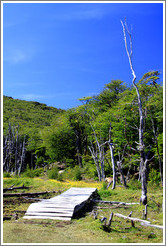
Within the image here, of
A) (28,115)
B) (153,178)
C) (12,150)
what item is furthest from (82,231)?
(28,115)

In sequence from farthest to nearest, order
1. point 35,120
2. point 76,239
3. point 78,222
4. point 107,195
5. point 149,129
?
1. point 35,120
2. point 149,129
3. point 107,195
4. point 78,222
5. point 76,239

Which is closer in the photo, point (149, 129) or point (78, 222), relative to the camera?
point (78, 222)

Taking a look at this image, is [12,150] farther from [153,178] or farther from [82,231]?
[82,231]

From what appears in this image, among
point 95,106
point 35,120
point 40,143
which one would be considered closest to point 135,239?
point 95,106

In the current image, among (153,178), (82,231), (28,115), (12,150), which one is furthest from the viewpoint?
(28,115)

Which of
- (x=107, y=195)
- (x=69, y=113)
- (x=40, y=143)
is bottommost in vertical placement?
(x=107, y=195)

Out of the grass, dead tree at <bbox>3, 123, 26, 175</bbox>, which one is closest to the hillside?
dead tree at <bbox>3, 123, 26, 175</bbox>

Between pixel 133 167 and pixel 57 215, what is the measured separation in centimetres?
1815

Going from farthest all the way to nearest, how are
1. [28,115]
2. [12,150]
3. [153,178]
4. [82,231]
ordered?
1. [28,115]
2. [12,150]
3. [153,178]
4. [82,231]

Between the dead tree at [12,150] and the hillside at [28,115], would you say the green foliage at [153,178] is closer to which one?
the dead tree at [12,150]

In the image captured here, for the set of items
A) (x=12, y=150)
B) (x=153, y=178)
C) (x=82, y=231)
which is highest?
(x=12, y=150)

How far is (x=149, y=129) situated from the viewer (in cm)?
2114

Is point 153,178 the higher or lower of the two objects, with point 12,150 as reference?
lower

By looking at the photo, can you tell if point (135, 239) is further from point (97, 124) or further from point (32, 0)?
point (97, 124)
